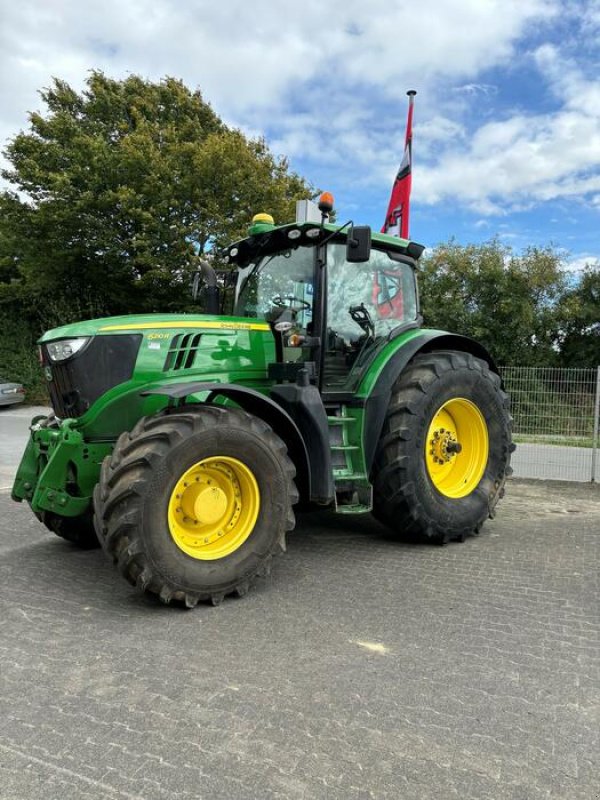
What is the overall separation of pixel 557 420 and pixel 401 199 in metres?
3.96

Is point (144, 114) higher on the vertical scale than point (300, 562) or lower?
higher

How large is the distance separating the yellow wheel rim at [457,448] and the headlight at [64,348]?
2.76 m

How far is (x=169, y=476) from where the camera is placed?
3396mm

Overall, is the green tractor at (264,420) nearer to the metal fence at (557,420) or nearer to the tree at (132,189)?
the metal fence at (557,420)

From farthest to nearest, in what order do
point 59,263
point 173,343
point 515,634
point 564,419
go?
point 59,263 < point 564,419 < point 173,343 < point 515,634

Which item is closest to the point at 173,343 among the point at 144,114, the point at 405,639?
the point at 405,639

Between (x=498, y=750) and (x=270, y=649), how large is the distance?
3.84 feet

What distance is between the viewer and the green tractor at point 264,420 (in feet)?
11.4

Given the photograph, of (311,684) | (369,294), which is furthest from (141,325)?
(311,684)

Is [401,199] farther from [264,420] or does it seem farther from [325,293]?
[264,420]

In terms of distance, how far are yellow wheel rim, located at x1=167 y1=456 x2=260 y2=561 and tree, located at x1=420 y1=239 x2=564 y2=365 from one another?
60.5 feet

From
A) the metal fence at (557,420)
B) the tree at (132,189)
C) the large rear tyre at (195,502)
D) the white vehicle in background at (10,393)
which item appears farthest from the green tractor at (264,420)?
the white vehicle in background at (10,393)

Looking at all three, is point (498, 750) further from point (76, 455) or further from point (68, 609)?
point (76, 455)

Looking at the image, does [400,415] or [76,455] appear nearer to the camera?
[76,455]
